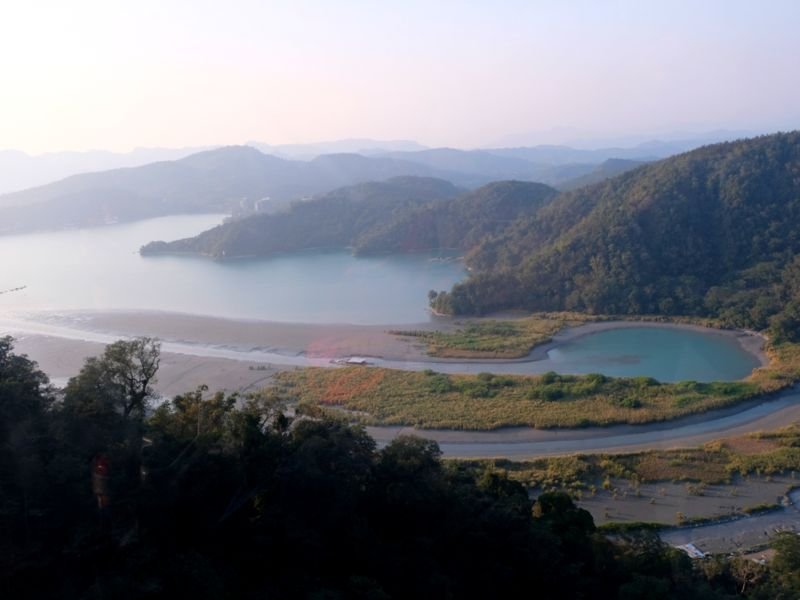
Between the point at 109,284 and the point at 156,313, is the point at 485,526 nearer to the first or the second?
the point at 156,313

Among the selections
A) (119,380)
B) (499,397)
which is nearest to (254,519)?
(119,380)

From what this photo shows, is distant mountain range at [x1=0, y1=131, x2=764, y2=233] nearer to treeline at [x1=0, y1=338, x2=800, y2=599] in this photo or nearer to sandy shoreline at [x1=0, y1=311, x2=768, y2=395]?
sandy shoreline at [x1=0, y1=311, x2=768, y2=395]

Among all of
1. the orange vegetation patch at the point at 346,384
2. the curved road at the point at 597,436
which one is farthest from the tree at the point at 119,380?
the orange vegetation patch at the point at 346,384

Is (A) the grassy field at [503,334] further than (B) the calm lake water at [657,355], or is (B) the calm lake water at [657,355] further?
(A) the grassy field at [503,334]

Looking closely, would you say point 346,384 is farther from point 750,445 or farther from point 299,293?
point 299,293

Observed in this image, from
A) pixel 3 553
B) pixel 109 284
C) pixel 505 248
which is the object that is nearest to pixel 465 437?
pixel 3 553

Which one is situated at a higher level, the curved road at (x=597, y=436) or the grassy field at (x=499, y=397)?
the grassy field at (x=499, y=397)

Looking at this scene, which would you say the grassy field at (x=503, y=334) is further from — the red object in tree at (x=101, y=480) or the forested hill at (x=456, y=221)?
the forested hill at (x=456, y=221)
